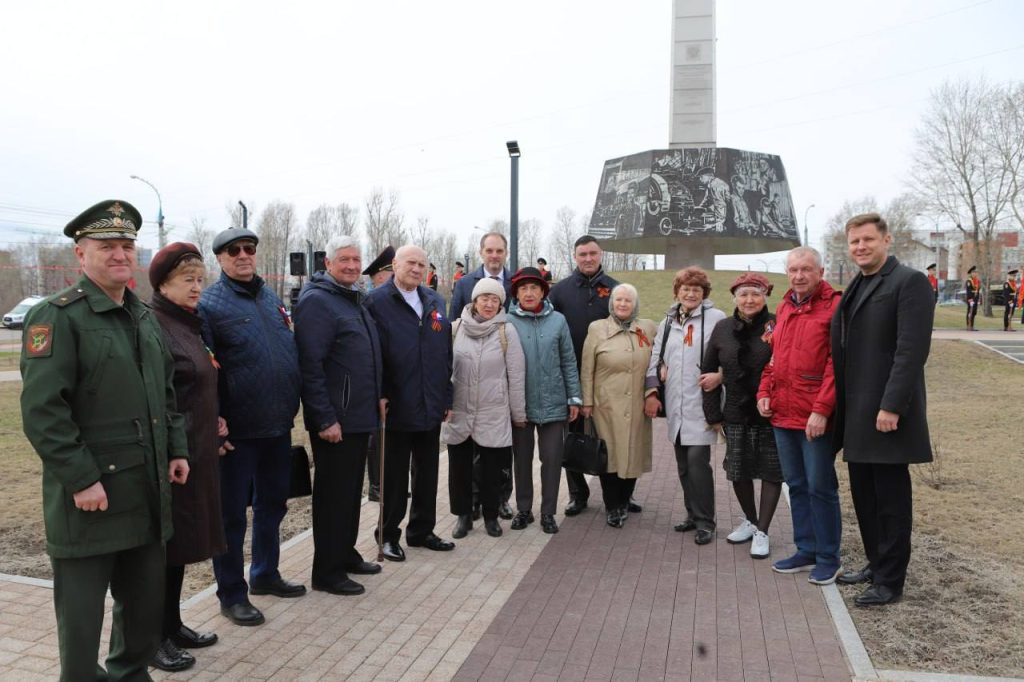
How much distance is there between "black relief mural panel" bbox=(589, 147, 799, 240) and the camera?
26.8 meters

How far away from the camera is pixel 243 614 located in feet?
13.4

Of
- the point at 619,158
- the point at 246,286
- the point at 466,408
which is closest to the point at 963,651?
the point at 466,408

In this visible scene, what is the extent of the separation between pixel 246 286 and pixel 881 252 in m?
3.59

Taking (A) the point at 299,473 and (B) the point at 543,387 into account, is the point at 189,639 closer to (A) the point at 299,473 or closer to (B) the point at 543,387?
(A) the point at 299,473

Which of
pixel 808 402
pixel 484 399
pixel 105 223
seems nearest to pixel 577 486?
pixel 484 399

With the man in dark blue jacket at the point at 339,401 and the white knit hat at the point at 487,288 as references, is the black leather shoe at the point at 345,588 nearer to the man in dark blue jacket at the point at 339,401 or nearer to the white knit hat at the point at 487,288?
the man in dark blue jacket at the point at 339,401

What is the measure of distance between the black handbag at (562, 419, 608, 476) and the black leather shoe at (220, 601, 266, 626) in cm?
260

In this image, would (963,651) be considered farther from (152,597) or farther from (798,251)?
(152,597)

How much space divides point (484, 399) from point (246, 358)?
204cm

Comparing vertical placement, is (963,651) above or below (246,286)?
below

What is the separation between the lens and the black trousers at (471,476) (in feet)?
18.9

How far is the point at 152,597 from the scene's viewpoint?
313cm

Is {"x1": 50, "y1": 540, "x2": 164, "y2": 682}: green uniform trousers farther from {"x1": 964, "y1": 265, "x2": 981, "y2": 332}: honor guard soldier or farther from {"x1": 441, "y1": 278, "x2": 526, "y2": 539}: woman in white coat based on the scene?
{"x1": 964, "y1": 265, "x2": 981, "y2": 332}: honor guard soldier

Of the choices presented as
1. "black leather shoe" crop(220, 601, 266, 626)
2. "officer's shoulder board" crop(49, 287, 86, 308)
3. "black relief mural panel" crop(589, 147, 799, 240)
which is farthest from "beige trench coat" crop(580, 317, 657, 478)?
"black relief mural panel" crop(589, 147, 799, 240)
